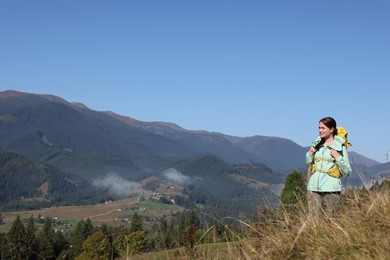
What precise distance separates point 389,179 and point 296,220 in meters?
1.64

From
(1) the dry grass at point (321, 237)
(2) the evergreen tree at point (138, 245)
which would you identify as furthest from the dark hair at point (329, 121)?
Answer: (2) the evergreen tree at point (138, 245)

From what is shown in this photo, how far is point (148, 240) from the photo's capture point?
6.45m

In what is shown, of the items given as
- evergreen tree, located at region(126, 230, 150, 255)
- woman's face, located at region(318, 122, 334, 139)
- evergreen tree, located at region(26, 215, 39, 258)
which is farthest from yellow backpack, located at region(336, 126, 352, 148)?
evergreen tree, located at region(26, 215, 39, 258)

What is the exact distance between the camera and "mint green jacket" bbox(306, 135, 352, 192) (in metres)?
6.60

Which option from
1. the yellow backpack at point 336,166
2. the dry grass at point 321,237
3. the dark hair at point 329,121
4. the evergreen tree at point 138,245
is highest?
the dark hair at point 329,121

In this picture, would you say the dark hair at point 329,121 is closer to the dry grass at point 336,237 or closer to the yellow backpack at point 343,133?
the yellow backpack at point 343,133

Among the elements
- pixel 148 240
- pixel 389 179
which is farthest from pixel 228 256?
pixel 389 179

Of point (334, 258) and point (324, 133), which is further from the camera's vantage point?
point (324, 133)

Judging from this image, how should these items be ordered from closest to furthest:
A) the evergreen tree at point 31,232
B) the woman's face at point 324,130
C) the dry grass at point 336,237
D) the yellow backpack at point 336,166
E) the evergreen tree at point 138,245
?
the dry grass at point 336,237, the evergreen tree at point 138,245, the yellow backpack at point 336,166, the woman's face at point 324,130, the evergreen tree at point 31,232

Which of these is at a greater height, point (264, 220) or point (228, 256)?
point (264, 220)

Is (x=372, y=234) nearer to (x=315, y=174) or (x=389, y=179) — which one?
(x=389, y=179)

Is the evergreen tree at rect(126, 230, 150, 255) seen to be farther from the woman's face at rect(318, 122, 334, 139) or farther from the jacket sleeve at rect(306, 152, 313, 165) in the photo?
the woman's face at rect(318, 122, 334, 139)

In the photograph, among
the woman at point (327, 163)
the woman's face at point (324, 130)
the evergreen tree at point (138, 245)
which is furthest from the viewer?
the woman's face at point (324, 130)

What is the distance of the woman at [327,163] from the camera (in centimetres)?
657
